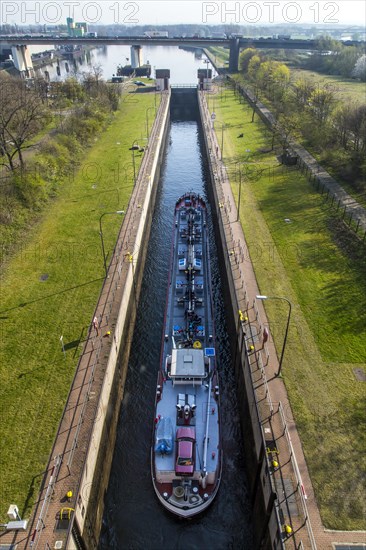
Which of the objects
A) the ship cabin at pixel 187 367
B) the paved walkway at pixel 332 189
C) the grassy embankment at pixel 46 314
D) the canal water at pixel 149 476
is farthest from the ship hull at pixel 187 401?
the paved walkway at pixel 332 189

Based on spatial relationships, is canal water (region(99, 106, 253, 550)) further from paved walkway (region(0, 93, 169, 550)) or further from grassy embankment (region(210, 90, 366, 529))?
grassy embankment (region(210, 90, 366, 529))

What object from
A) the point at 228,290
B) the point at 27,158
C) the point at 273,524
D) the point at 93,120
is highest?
the point at 93,120

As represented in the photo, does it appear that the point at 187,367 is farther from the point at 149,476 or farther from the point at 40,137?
the point at 40,137

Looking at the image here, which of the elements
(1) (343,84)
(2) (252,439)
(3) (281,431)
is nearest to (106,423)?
(2) (252,439)

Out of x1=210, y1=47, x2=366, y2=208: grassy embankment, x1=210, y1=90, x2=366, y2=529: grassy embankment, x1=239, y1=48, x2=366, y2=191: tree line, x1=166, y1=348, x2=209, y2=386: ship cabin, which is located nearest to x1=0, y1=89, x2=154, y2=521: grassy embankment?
x1=166, y1=348, x2=209, y2=386: ship cabin

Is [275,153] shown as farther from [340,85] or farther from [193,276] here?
[340,85]

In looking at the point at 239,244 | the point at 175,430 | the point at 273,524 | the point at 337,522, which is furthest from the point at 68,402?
the point at 239,244
